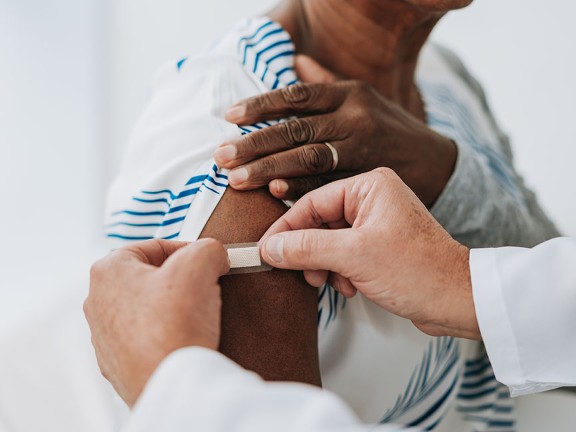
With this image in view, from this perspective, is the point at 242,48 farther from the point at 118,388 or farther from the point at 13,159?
the point at 13,159

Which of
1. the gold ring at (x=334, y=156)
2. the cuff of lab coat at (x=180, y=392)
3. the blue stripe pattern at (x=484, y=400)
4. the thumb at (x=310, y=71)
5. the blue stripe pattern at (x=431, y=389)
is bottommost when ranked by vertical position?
the blue stripe pattern at (x=484, y=400)

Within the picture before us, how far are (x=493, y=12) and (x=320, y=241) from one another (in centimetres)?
173

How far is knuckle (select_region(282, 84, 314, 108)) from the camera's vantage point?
0.81m

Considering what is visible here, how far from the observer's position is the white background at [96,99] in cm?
133

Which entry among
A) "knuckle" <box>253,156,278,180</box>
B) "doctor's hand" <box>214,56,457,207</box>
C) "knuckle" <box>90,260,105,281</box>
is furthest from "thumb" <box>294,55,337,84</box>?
"knuckle" <box>90,260,105,281</box>

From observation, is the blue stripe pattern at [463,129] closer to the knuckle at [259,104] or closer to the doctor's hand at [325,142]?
the doctor's hand at [325,142]

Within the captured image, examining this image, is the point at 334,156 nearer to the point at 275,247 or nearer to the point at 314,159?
the point at 314,159

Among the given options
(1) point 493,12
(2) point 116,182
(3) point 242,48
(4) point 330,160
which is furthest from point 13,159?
(1) point 493,12

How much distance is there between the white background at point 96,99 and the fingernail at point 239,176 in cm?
42

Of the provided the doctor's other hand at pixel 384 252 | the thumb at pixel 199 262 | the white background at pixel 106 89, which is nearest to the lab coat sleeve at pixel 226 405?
the thumb at pixel 199 262

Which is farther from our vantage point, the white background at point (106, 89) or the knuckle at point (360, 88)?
the white background at point (106, 89)

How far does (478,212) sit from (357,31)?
0.32m

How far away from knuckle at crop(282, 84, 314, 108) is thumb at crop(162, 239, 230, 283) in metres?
0.26

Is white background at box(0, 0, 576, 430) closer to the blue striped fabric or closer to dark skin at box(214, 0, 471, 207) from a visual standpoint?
the blue striped fabric
